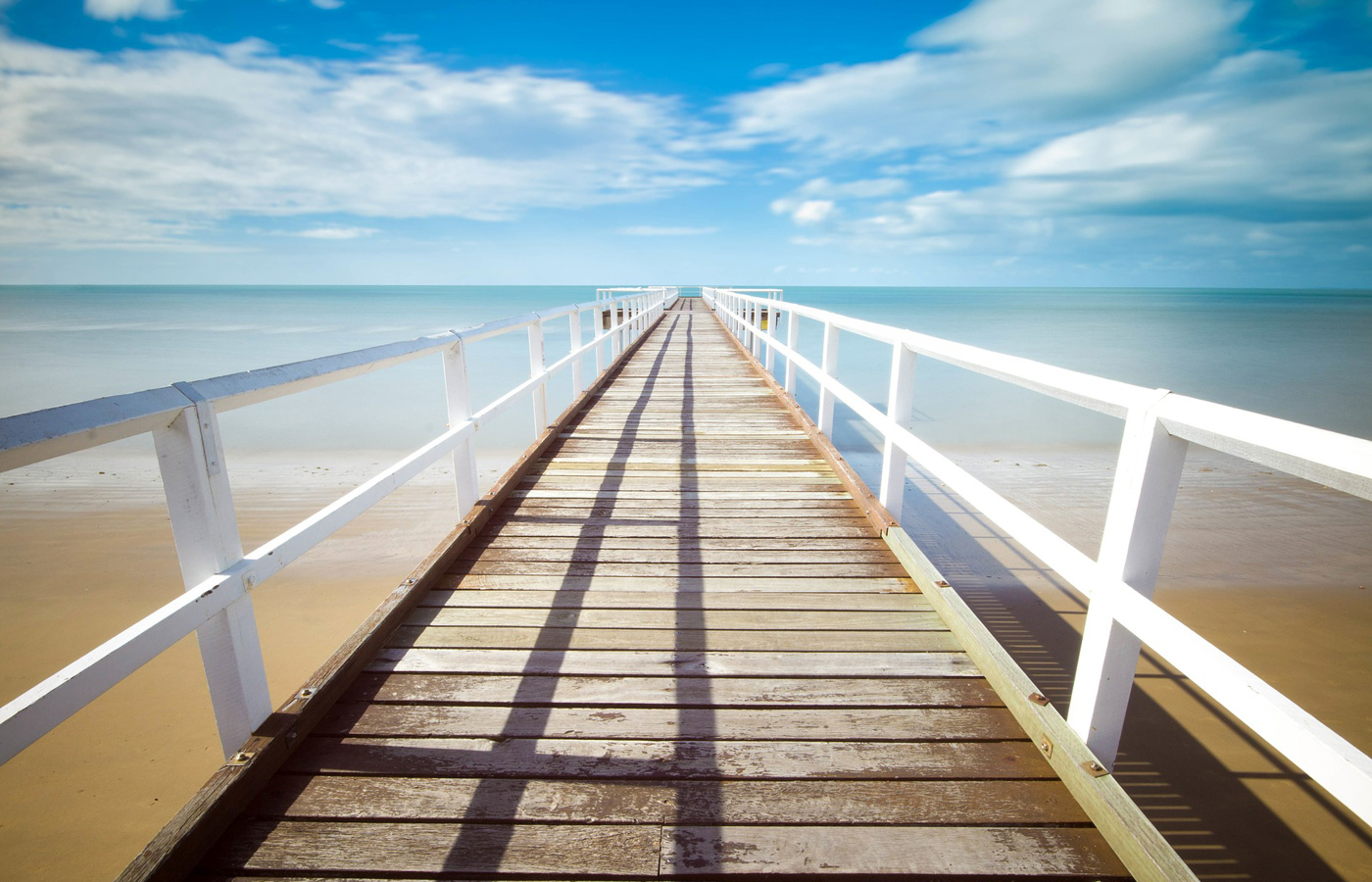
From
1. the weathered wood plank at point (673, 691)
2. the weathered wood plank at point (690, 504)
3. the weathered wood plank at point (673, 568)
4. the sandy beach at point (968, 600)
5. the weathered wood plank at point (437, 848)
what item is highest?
the weathered wood plank at point (690, 504)

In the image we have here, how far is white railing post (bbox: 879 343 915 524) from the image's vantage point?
278 centimetres

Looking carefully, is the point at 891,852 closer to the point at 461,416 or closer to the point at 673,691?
the point at 673,691

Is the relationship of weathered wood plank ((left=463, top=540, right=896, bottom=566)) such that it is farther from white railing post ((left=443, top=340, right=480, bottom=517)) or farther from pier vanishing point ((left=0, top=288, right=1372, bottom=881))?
white railing post ((left=443, top=340, right=480, bottom=517))

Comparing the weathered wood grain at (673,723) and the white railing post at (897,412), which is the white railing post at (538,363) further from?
→ the weathered wood grain at (673,723)

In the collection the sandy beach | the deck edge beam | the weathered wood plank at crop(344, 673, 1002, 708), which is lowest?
the sandy beach

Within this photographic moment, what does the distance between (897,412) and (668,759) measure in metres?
1.86

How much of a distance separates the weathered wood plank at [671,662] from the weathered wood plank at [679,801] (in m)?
0.47

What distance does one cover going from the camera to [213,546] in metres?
1.49

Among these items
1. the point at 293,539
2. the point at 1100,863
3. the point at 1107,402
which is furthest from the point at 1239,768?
the point at 293,539

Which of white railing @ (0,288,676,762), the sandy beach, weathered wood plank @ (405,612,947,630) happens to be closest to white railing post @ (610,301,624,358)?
the sandy beach

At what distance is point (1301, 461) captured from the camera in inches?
41.1

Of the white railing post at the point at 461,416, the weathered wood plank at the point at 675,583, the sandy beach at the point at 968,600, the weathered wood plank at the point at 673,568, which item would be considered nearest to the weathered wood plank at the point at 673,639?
the weathered wood plank at the point at 675,583

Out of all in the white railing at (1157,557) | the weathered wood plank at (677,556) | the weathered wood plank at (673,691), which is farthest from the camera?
the weathered wood plank at (677,556)

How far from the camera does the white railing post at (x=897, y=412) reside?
109 inches
